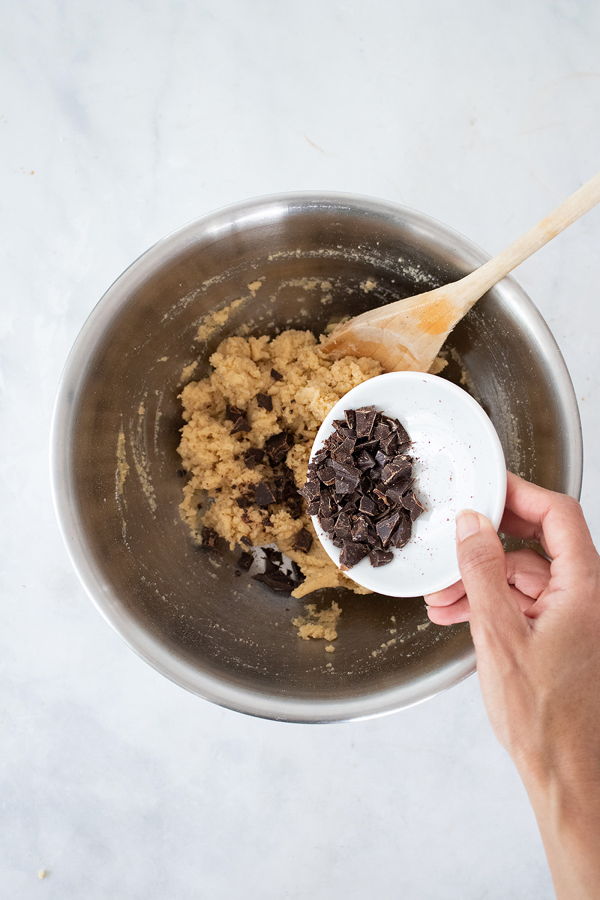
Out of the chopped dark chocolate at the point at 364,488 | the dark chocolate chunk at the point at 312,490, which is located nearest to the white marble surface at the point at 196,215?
the chopped dark chocolate at the point at 364,488

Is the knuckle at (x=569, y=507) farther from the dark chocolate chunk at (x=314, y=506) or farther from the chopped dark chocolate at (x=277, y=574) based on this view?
the chopped dark chocolate at (x=277, y=574)

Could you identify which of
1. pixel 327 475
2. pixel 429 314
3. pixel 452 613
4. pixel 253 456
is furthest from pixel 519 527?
pixel 253 456

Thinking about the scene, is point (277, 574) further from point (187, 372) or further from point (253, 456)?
point (187, 372)

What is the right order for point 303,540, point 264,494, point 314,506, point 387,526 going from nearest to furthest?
point 387,526, point 314,506, point 264,494, point 303,540

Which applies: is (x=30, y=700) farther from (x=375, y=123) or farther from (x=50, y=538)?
(x=375, y=123)

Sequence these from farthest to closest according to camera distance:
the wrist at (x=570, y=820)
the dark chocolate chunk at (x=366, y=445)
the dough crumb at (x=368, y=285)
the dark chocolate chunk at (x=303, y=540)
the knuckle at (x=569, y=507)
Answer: the dark chocolate chunk at (x=303, y=540)
the dough crumb at (x=368, y=285)
the dark chocolate chunk at (x=366, y=445)
the knuckle at (x=569, y=507)
the wrist at (x=570, y=820)

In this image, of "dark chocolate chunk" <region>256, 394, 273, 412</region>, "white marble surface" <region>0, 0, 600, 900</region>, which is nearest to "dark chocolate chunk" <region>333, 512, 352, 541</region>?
"dark chocolate chunk" <region>256, 394, 273, 412</region>

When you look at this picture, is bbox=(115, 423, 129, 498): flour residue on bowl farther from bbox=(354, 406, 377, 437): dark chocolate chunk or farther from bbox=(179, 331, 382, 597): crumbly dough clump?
bbox=(354, 406, 377, 437): dark chocolate chunk
